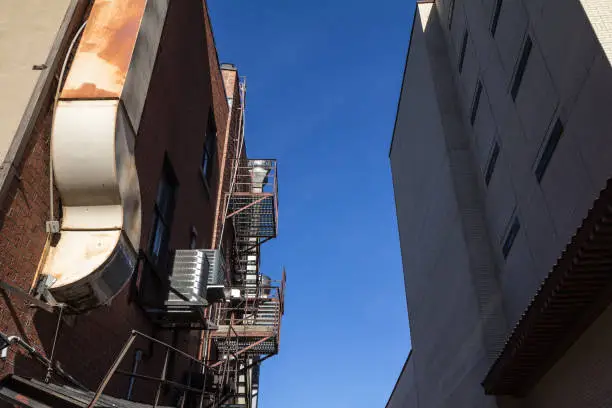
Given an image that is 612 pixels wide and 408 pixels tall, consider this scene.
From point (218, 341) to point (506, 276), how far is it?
31.2 ft

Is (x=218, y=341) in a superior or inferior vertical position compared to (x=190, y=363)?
superior

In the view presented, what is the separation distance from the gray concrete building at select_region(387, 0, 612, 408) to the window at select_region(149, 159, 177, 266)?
717cm

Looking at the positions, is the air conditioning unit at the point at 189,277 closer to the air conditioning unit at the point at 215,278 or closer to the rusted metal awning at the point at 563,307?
the air conditioning unit at the point at 215,278

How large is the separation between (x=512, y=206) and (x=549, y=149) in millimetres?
2258

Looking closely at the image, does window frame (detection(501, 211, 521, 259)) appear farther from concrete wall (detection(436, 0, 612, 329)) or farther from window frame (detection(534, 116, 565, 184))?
window frame (detection(534, 116, 565, 184))

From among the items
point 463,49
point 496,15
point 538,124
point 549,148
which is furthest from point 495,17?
point 549,148

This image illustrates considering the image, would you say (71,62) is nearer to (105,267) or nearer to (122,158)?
(122,158)

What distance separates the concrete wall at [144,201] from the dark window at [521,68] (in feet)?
25.8

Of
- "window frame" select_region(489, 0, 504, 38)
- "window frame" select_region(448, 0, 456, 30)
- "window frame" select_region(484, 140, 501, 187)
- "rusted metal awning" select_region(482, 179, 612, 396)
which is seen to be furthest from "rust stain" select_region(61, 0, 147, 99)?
"window frame" select_region(448, 0, 456, 30)

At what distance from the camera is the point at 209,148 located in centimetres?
1677

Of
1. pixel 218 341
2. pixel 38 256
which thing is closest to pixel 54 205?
pixel 38 256

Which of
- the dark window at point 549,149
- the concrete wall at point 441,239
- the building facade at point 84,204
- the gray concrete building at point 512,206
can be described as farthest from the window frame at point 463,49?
the building facade at point 84,204

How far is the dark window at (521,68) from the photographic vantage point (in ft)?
36.0

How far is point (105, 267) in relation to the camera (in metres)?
6.44
